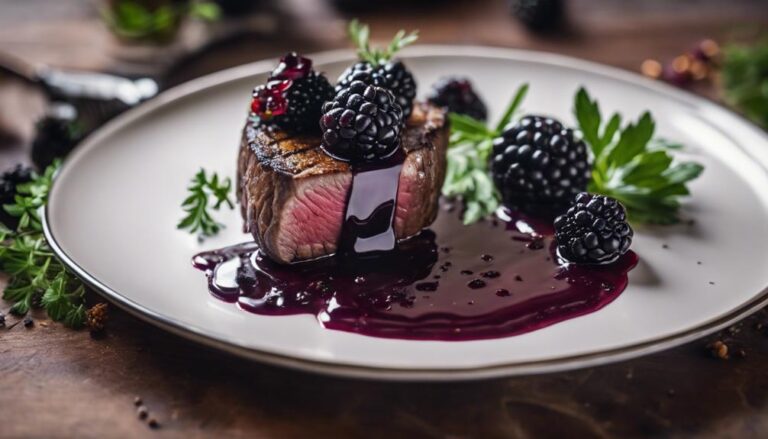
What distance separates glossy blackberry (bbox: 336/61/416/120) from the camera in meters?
2.59

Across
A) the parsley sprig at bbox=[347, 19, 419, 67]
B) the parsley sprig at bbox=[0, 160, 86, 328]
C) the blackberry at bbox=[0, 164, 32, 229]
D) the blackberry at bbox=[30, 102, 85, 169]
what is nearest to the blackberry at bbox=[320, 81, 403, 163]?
the parsley sprig at bbox=[347, 19, 419, 67]

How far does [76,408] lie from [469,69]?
2242 millimetres

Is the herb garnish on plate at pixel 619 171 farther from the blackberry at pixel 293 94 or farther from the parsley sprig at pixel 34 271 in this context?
the parsley sprig at pixel 34 271

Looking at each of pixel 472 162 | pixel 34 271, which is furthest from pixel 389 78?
pixel 34 271

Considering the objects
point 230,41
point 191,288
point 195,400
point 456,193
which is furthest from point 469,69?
point 195,400

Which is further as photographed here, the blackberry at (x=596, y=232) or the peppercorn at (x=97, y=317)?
the blackberry at (x=596, y=232)

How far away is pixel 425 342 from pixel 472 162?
3.42 ft

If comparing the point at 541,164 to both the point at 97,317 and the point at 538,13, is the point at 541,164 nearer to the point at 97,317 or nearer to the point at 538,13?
the point at 97,317

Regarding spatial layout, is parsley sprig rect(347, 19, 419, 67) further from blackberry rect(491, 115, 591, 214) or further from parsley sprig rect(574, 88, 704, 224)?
parsley sprig rect(574, 88, 704, 224)

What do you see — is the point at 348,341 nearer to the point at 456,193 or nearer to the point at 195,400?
the point at 195,400

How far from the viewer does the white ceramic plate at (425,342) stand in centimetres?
205

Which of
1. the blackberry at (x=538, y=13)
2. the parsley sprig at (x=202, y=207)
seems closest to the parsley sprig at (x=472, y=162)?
the parsley sprig at (x=202, y=207)

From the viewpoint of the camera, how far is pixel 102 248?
256 centimetres

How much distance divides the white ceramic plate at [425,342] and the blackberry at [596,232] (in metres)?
0.12
